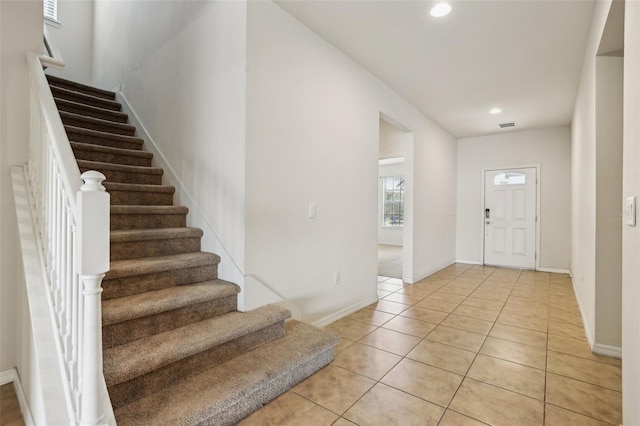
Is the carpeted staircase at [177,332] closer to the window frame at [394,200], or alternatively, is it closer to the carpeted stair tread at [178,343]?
the carpeted stair tread at [178,343]

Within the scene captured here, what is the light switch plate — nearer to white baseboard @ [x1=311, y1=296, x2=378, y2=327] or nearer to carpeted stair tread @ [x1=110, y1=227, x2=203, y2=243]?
white baseboard @ [x1=311, y1=296, x2=378, y2=327]

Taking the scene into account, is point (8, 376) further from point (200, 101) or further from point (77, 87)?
point (77, 87)

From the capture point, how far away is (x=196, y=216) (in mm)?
2721

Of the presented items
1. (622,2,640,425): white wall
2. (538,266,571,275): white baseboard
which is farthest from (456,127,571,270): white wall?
(622,2,640,425): white wall

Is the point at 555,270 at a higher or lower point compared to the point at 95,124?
lower

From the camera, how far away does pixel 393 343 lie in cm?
260

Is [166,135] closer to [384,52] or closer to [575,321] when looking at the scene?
[384,52]

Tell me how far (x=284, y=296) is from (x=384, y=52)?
98.5 inches

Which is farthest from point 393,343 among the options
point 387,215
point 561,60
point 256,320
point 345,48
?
point 387,215

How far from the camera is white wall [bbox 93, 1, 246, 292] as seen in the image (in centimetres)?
233

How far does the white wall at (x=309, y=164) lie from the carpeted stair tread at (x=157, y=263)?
0.37 meters

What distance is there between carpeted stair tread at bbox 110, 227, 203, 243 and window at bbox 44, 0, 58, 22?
181 inches

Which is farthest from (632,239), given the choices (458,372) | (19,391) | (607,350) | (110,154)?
(110,154)

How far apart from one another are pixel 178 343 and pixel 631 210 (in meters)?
2.27
